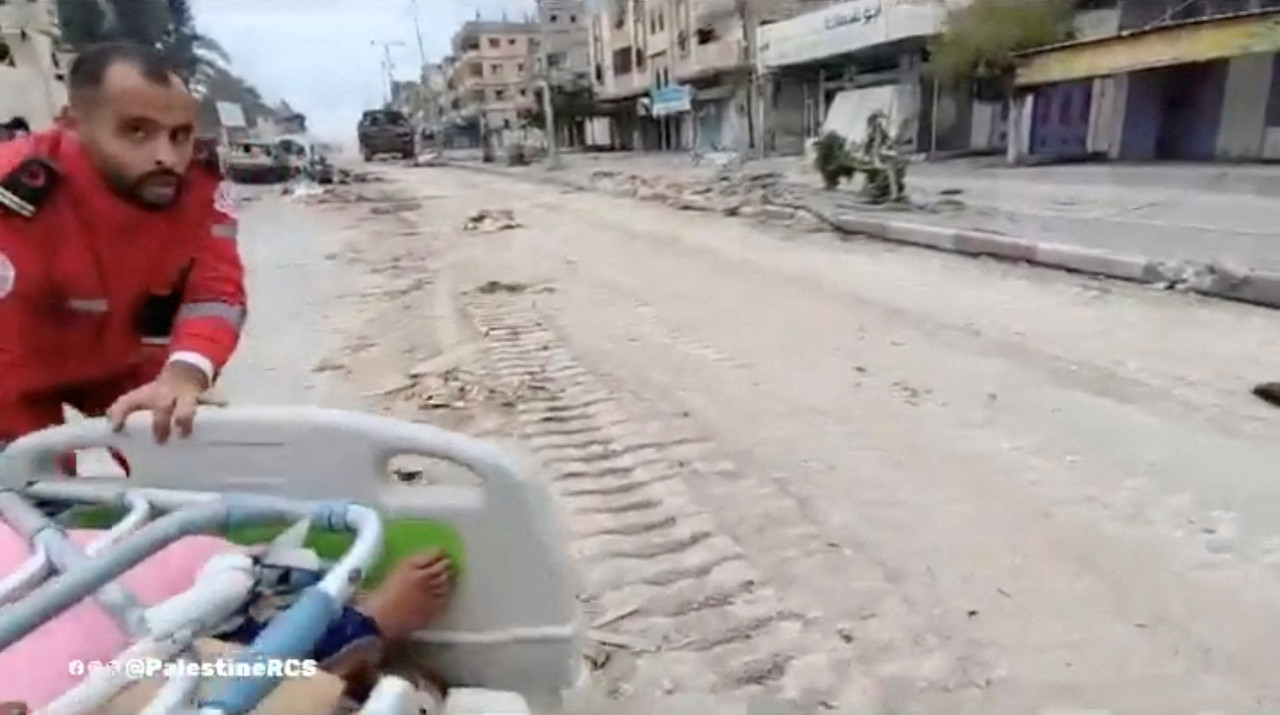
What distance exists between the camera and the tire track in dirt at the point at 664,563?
228cm

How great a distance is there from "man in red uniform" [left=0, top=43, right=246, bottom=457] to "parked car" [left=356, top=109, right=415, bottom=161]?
44.8 meters

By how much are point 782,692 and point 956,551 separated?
2.87ft

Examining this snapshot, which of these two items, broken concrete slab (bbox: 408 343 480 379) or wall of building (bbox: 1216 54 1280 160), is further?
wall of building (bbox: 1216 54 1280 160)

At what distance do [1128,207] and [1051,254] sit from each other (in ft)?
14.9

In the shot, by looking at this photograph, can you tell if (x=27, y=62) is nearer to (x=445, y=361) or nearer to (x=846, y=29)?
(x=445, y=361)

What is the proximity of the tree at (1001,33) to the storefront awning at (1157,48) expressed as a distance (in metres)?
0.72

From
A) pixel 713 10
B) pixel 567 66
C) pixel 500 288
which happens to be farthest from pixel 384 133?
pixel 500 288

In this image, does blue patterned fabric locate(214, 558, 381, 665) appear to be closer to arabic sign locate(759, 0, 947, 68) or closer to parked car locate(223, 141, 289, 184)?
arabic sign locate(759, 0, 947, 68)

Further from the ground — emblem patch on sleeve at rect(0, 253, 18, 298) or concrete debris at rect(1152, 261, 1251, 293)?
emblem patch on sleeve at rect(0, 253, 18, 298)

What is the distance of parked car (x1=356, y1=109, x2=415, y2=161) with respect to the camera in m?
44.4

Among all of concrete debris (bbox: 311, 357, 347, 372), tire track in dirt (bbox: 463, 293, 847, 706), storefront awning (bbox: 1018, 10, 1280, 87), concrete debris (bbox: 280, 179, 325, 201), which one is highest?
storefront awning (bbox: 1018, 10, 1280, 87)

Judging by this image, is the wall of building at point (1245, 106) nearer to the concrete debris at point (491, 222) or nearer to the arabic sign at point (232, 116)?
Result: the concrete debris at point (491, 222)

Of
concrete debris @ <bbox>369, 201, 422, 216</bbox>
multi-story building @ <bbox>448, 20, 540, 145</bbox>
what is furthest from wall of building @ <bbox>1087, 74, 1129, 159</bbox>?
multi-story building @ <bbox>448, 20, 540, 145</bbox>

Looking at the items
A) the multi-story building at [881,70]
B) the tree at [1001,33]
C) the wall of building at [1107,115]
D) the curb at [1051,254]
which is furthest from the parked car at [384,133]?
the curb at [1051,254]
